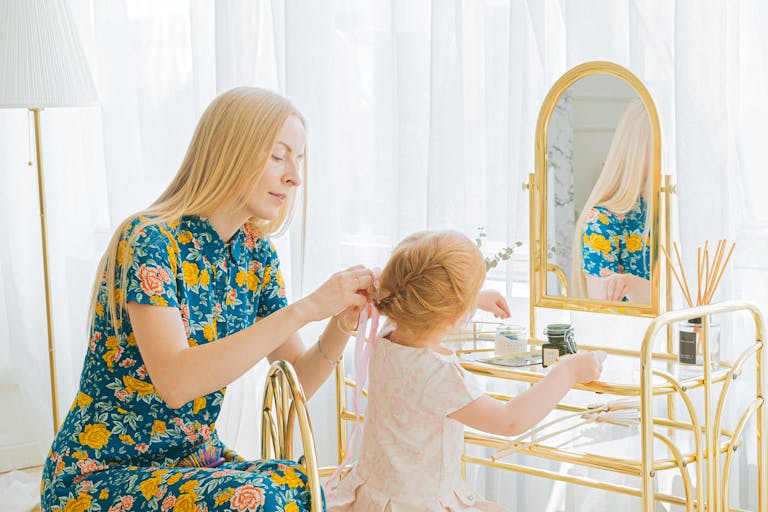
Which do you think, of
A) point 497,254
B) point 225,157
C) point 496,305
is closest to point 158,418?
point 225,157

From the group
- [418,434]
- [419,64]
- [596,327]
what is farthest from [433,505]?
[419,64]

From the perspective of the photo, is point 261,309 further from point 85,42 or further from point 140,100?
point 85,42

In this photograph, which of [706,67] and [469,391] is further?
[706,67]

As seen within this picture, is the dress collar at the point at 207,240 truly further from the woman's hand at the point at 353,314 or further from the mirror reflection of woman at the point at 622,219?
the mirror reflection of woman at the point at 622,219

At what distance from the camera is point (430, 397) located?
1673mm

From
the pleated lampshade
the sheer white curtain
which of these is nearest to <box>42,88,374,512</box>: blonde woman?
the sheer white curtain

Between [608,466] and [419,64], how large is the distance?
128cm

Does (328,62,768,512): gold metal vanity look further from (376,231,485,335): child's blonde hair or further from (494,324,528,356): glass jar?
(376,231,485,335): child's blonde hair

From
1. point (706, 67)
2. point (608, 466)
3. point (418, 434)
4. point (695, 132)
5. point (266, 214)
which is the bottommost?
point (608, 466)

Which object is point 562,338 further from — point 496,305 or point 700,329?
point 700,329

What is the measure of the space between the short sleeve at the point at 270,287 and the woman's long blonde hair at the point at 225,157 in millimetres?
201

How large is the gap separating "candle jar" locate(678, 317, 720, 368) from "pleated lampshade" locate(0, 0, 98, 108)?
186 cm

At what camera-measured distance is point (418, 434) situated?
1.69m

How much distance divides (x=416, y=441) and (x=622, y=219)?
0.77m
